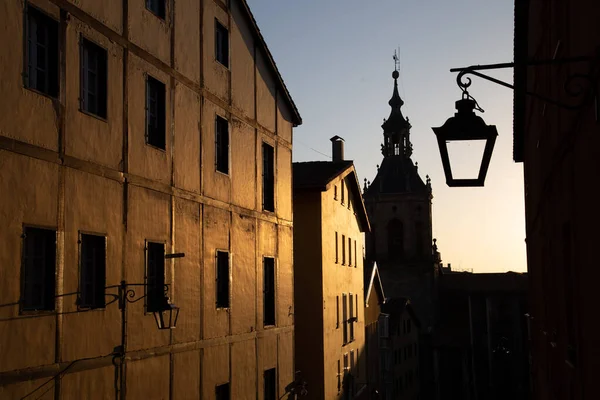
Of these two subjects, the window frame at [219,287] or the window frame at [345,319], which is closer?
the window frame at [219,287]

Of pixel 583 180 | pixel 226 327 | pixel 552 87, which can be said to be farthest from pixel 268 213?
pixel 583 180

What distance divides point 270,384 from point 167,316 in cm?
668

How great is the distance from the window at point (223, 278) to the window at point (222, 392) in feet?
5.63

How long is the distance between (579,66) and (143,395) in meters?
9.44

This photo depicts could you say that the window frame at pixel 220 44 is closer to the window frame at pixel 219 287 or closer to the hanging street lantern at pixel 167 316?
the window frame at pixel 219 287

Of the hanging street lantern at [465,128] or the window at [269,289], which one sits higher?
the hanging street lantern at [465,128]

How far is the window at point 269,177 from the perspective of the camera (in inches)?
834

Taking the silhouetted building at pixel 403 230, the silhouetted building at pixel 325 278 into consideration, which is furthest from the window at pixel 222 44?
the silhouetted building at pixel 403 230

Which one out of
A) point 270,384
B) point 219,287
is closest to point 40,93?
point 219,287

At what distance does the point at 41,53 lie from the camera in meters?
11.3

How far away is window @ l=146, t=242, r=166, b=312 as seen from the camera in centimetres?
1409

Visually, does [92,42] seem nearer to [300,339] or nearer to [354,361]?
[300,339]

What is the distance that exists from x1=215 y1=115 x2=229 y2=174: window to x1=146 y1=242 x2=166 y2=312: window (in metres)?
3.81

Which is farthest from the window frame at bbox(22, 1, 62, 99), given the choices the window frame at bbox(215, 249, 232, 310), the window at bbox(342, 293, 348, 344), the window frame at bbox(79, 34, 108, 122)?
the window at bbox(342, 293, 348, 344)
